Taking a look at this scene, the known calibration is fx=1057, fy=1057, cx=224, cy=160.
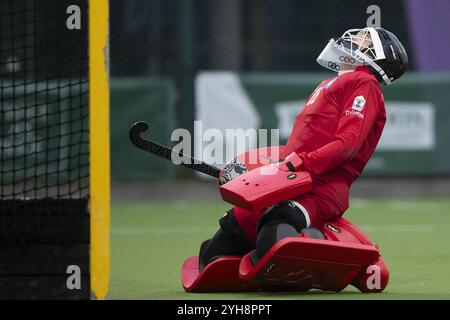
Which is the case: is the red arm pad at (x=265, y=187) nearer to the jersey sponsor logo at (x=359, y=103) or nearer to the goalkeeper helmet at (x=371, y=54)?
the jersey sponsor logo at (x=359, y=103)

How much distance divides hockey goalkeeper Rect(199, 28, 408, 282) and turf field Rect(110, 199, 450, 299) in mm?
330

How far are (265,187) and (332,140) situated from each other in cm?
45

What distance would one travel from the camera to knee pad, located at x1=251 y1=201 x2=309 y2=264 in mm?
5066

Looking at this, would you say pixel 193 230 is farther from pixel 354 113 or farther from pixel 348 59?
pixel 354 113

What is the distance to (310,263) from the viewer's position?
A: 5.00 meters

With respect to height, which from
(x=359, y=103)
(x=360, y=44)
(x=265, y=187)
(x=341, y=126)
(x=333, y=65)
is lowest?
(x=265, y=187)

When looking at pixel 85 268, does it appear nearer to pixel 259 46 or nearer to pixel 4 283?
pixel 4 283

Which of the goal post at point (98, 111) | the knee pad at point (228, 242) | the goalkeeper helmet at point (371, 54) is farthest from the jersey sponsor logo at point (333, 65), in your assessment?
the goal post at point (98, 111)

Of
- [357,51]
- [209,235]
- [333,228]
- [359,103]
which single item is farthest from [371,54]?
[209,235]

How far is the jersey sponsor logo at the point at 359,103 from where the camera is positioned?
17.0 ft

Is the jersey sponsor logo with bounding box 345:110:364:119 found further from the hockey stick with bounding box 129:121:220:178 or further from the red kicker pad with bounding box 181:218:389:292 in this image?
the hockey stick with bounding box 129:121:220:178

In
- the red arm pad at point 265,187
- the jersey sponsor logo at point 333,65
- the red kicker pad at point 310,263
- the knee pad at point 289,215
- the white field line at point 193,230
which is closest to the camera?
the red kicker pad at point 310,263

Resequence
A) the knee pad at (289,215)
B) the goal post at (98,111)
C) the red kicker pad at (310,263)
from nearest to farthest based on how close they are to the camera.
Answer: the goal post at (98,111) < the red kicker pad at (310,263) < the knee pad at (289,215)

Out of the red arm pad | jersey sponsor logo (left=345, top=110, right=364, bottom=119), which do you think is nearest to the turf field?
the red arm pad
